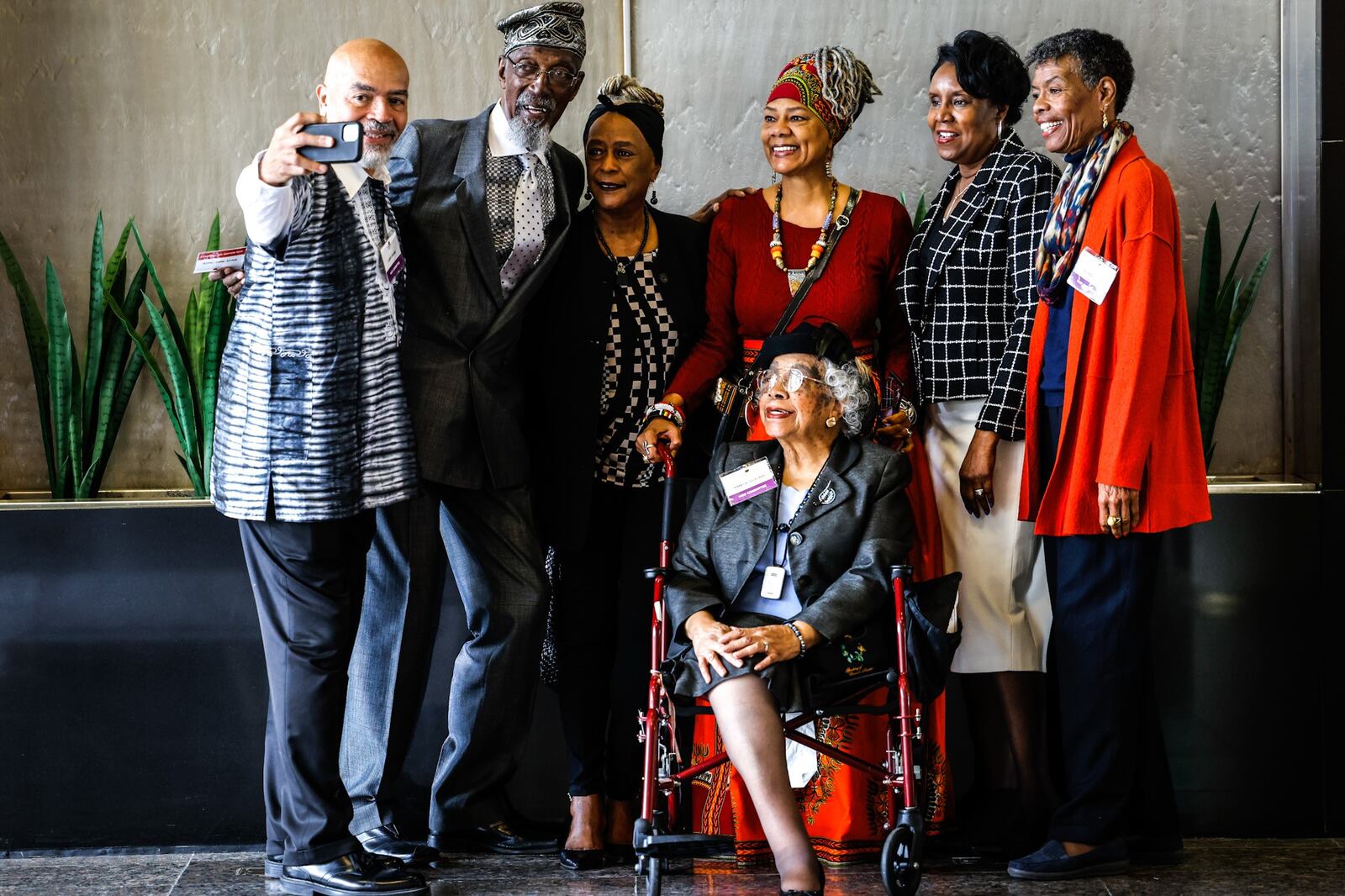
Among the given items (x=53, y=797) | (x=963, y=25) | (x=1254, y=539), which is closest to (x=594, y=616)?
(x=53, y=797)

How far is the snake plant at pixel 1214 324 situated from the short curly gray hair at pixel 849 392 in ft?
3.60

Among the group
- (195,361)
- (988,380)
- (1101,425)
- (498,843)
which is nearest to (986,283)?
(988,380)

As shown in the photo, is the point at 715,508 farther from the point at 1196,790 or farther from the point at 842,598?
the point at 1196,790

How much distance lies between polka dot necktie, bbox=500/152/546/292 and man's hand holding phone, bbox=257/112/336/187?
0.78m

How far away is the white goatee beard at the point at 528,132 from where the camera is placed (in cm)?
323

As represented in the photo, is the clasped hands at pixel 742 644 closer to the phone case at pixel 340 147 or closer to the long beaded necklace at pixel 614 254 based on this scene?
the long beaded necklace at pixel 614 254

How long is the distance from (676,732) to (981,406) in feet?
3.91

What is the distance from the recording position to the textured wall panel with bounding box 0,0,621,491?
4.07 meters

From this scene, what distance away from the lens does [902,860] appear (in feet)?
9.37

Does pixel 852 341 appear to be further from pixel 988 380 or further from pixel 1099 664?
pixel 1099 664

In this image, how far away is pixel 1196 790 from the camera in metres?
3.64

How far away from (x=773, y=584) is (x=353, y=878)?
1146 mm

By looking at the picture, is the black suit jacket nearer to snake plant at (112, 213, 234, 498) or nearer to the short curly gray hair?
the short curly gray hair

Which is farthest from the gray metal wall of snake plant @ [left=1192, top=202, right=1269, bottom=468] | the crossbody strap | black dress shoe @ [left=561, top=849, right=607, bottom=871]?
black dress shoe @ [left=561, top=849, right=607, bottom=871]
